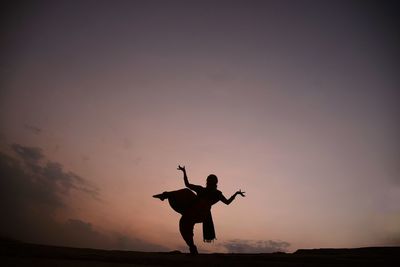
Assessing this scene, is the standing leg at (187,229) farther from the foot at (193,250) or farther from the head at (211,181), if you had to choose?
the head at (211,181)

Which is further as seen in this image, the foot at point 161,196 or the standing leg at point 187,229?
the foot at point 161,196

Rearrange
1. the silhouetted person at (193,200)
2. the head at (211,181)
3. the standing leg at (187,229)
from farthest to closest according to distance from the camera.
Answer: the head at (211,181) < the silhouetted person at (193,200) < the standing leg at (187,229)

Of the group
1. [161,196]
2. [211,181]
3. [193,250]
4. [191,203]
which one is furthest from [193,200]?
[193,250]

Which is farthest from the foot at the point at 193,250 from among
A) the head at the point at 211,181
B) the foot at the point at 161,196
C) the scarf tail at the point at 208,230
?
the head at the point at 211,181

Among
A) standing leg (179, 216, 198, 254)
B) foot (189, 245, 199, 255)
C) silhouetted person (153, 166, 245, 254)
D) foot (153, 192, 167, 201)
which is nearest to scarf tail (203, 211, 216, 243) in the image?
silhouetted person (153, 166, 245, 254)

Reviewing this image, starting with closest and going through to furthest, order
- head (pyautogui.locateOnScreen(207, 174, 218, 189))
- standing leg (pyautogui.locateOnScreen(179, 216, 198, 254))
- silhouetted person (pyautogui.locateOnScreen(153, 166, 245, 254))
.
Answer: standing leg (pyautogui.locateOnScreen(179, 216, 198, 254)), silhouetted person (pyautogui.locateOnScreen(153, 166, 245, 254)), head (pyautogui.locateOnScreen(207, 174, 218, 189))

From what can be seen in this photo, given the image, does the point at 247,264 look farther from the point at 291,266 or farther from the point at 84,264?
the point at 84,264

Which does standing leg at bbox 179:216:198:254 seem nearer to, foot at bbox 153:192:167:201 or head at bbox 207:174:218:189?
foot at bbox 153:192:167:201

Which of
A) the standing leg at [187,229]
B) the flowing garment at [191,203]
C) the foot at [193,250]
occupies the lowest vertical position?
the foot at [193,250]

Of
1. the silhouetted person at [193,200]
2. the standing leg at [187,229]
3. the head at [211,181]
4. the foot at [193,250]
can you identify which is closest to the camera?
the foot at [193,250]

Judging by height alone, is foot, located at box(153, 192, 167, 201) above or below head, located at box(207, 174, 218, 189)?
below

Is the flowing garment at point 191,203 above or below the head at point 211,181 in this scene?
below

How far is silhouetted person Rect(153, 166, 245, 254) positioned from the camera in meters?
9.09

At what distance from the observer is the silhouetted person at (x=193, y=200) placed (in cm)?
909
